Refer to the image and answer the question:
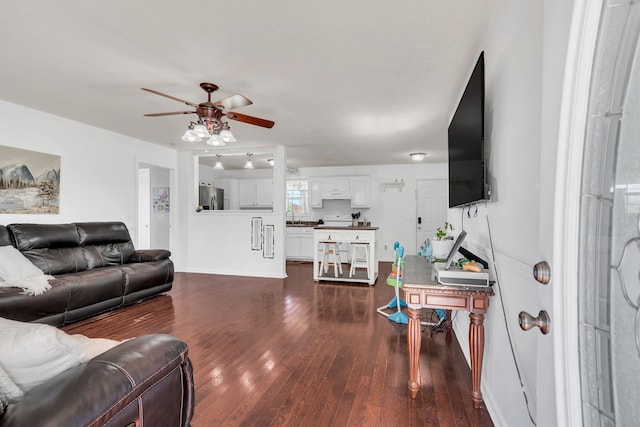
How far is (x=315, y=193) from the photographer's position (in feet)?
25.4

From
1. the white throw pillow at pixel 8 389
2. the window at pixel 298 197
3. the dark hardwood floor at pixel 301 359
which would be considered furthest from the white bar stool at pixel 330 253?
the white throw pillow at pixel 8 389

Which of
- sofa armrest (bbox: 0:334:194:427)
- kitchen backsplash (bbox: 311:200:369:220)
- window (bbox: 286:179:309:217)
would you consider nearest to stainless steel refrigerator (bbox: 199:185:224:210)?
window (bbox: 286:179:309:217)

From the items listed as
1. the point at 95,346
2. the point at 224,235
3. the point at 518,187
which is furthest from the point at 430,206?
the point at 95,346

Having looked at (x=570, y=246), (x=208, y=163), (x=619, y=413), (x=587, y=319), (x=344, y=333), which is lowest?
(x=344, y=333)

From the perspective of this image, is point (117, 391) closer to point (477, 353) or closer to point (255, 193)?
point (477, 353)

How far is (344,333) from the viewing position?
296 centimetres

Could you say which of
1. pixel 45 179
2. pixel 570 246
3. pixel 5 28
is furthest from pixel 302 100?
pixel 45 179

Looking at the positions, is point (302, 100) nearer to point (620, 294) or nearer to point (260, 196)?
point (620, 294)

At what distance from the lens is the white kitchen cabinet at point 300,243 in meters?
7.40

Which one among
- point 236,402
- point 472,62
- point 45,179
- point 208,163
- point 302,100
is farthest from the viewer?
point 208,163

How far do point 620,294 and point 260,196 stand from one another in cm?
776

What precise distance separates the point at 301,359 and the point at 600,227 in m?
2.25

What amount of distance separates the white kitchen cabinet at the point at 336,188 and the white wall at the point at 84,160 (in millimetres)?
3803

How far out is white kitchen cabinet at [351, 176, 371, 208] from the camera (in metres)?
7.39
